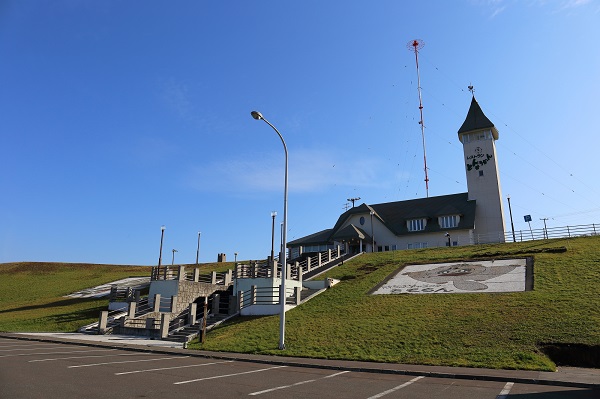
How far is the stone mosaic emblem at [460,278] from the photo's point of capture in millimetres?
23438

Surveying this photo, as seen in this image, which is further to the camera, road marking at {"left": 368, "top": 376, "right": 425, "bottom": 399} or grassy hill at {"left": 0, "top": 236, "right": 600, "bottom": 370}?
grassy hill at {"left": 0, "top": 236, "right": 600, "bottom": 370}

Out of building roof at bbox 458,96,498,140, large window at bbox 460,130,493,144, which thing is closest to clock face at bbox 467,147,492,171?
large window at bbox 460,130,493,144

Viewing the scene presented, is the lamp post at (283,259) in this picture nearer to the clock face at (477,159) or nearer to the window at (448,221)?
the window at (448,221)

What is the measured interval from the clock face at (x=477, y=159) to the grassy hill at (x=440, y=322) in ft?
71.7

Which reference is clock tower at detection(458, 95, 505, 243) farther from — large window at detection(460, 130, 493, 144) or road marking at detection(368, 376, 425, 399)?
road marking at detection(368, 376, 425, 399)

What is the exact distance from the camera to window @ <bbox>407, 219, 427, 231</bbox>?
52750 mm

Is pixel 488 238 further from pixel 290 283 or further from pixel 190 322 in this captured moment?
pixel 190 322

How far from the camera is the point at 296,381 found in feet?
35.8

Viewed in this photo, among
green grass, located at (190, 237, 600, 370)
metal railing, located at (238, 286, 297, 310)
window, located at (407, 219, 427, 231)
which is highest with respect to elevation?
window, located at (407, 219, 427, 231)

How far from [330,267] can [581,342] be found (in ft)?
81.3

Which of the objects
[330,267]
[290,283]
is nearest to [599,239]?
[330,267]

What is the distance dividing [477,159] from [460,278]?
33477mm

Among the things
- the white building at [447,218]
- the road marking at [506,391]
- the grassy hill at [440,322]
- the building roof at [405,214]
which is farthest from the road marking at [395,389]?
the building roof at [405,214]

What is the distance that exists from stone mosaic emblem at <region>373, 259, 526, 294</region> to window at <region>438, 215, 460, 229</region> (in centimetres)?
2102
